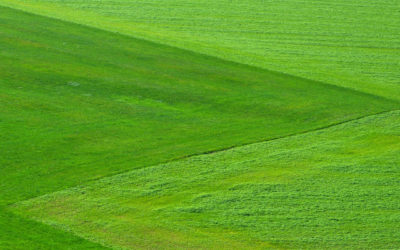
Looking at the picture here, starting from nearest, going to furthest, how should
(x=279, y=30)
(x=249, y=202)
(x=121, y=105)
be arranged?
(x=249, y=202), (x=121, y=105), (x=279, y=30)

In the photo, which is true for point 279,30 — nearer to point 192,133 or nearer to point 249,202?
point 192,133

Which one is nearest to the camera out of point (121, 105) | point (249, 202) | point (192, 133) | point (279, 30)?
point (249, 202)

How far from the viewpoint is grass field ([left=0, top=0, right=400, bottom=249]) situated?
15.8 m

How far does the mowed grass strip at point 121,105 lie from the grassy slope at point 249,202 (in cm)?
98

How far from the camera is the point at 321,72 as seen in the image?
98.5 feet

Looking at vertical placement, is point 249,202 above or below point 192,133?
below

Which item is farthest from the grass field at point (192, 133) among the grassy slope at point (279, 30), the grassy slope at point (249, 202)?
the grassy slope at point (279, 30)

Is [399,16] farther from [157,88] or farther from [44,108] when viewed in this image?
[44,108]

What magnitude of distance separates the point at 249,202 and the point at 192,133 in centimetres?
500

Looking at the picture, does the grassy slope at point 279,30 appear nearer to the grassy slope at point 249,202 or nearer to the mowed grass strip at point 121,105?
the mowed grass strip at point 121,105

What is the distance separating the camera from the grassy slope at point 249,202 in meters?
15.4

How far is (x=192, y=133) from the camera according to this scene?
21.8m

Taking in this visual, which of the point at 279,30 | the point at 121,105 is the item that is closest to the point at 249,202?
the point at 121,105

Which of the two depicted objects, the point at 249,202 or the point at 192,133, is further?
the point at 192,133
